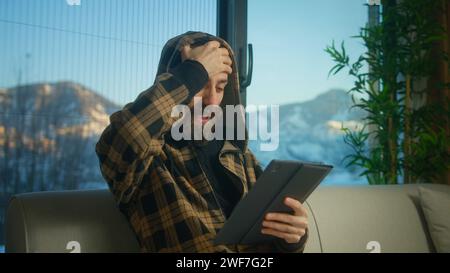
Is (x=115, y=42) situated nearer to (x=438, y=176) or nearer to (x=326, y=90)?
(x=326, y=90)

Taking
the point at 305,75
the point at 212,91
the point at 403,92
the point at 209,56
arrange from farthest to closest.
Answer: the point at 305,75 < the point at 403,92 < the point at 212,91 < the point at 209,56

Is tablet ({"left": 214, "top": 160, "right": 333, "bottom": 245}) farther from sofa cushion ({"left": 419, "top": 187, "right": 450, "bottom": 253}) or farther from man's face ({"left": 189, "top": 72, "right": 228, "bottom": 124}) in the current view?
sofa cushion ({"left": 419, "top": 187, "right": 450, "bottom": 253})

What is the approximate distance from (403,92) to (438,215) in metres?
0.96

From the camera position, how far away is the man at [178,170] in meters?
1.01

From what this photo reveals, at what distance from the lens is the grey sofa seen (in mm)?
1078

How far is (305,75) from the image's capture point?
2465 millimetres

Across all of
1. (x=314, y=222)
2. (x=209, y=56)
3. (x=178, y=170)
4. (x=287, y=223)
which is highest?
(x=209, y=56)

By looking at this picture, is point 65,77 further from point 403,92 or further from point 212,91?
point 403,92

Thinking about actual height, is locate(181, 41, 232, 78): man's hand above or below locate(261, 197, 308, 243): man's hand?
above

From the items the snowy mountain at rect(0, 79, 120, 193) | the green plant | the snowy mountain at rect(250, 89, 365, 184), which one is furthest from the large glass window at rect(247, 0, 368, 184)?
the snowy mountain at rect(0, 79, 120, 193)

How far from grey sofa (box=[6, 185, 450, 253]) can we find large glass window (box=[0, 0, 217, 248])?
0.90 meters

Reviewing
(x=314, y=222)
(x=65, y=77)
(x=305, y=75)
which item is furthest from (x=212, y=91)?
(x=305, y=75)

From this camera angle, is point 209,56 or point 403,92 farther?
point 403,92

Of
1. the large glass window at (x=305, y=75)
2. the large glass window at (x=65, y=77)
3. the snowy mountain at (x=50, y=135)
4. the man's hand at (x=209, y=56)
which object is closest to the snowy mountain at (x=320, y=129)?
the large glass window at (x=305, y=75)
